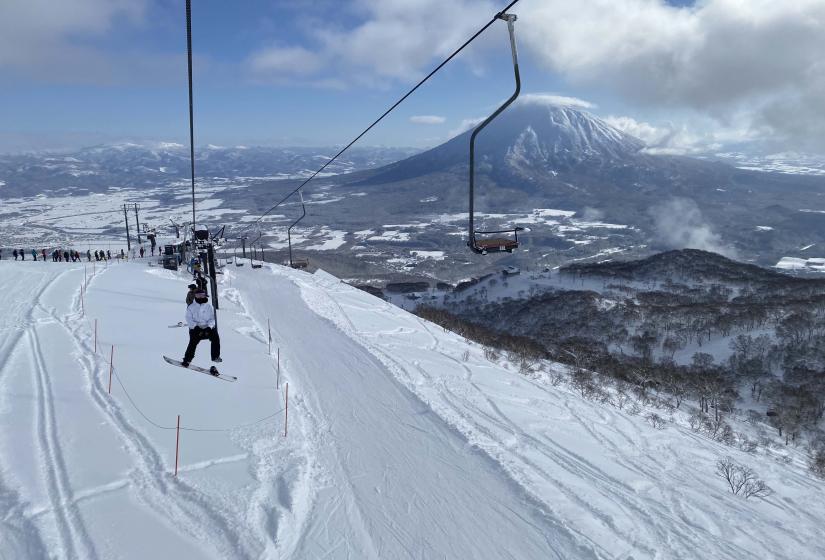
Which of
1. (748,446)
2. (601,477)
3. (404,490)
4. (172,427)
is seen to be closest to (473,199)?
(404,490)

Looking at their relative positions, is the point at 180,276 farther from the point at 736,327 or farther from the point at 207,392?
the point at 736,327

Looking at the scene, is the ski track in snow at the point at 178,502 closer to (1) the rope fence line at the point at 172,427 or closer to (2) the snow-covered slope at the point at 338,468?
(2) the snow-covered slope at the point at 338,468

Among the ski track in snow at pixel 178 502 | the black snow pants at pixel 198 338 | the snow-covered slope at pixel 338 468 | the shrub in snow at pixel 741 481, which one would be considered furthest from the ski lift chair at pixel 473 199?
the shrub in snow at pixel 741 481

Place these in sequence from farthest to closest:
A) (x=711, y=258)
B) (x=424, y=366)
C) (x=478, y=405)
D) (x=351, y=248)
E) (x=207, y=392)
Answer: (x=351, y=248)
(x=711, y=258)
(x=424, y=366)
(x=478, y=405)
(x=207, y=392)

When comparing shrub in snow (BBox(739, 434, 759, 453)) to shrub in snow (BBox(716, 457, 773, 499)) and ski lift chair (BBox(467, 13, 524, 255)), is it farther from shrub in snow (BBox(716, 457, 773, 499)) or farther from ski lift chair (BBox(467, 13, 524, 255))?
ski lift chair (BBox(467, 13, 524, 255))

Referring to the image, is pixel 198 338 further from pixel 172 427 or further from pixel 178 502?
pixel 178 502

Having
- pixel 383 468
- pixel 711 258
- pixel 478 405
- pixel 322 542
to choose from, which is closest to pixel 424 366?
pixel 478 405

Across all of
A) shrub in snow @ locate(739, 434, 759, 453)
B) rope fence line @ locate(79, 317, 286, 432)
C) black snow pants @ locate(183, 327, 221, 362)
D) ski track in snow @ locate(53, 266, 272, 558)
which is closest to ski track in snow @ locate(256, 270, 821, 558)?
shrub in snow @ locate(739, 434, 759, 453)
